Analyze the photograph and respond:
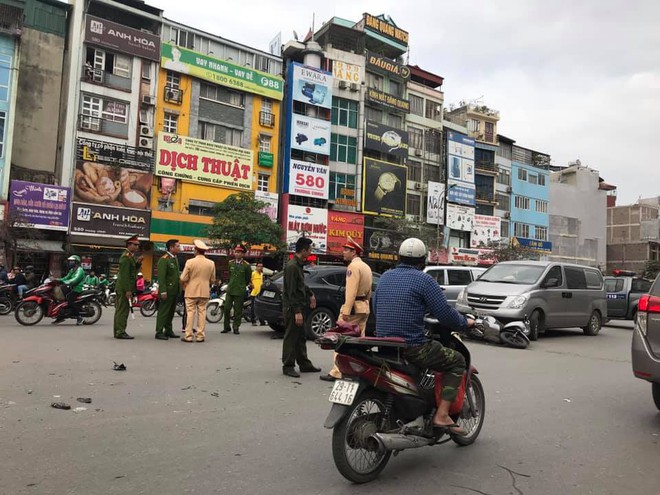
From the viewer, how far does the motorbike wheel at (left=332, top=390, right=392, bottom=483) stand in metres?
3.43

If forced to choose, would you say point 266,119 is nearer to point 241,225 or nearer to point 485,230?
point 241,225

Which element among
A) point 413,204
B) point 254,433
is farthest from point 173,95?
point 254,433

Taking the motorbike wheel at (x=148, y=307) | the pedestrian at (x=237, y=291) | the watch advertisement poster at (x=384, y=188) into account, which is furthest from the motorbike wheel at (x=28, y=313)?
the watch advertisement poster at (x=384, y=188)

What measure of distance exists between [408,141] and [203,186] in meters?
19.6

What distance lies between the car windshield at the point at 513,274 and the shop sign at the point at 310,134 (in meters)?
27.8

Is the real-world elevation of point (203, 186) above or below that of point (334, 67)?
below

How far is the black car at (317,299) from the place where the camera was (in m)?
10.8

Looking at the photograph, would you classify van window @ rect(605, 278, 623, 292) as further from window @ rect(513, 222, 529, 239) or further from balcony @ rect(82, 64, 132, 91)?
window @ rect(513, 222, 529, 239)

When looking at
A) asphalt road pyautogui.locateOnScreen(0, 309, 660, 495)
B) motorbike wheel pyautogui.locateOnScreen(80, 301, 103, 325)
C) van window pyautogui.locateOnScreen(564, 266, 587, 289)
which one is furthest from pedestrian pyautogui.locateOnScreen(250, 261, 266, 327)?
van window pyautogui.locateOnScreen(564, 266, 587, 289)

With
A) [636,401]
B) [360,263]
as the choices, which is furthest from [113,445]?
[636,401]

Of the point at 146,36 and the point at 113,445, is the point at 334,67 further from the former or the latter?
the point at 113,445

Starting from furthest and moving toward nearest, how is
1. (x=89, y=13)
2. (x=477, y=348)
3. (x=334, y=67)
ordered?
(x=334, y=67) < (x=89, y=13) < (x=477, y=348)

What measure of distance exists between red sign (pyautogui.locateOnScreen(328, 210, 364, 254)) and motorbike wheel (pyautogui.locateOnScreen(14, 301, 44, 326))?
2816 centimetres

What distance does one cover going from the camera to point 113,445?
4.08 meters
